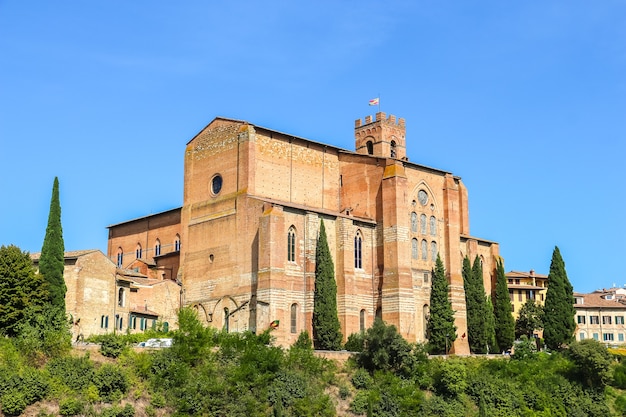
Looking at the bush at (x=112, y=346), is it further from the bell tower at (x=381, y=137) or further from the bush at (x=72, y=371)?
the bell tower at (x=381, y=137)

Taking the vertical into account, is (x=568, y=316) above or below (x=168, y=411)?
above

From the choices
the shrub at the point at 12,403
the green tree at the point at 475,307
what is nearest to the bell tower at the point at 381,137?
the green tree at the point at 475,307

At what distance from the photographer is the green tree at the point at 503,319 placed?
66875mm

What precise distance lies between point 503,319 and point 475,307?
11.9 feet

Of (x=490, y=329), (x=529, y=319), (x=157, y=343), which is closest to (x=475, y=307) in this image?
(x=490, y=329)

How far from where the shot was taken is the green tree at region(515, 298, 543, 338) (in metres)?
76.5

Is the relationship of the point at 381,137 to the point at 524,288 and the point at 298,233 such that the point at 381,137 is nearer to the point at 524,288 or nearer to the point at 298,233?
the point at 298,233

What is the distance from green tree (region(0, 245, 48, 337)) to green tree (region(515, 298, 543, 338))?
139 feet

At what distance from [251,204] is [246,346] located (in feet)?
40.1

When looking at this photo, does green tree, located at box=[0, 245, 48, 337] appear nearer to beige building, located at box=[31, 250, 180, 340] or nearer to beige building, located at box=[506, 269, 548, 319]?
beige building, located at box=[31, 250, 180, 340]

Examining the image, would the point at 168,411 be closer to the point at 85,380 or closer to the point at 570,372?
the point at 85,380

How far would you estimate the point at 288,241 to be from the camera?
58281 millimetres

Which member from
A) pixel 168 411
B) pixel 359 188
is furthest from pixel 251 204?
pixel 168 411

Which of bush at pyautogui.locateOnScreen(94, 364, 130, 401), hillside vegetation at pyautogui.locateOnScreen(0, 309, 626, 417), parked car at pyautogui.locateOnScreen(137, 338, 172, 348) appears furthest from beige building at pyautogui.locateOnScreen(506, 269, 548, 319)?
bush at pyautogui.locateOnScreen(94, 364, 130, 401)
